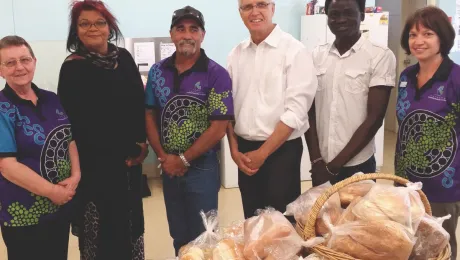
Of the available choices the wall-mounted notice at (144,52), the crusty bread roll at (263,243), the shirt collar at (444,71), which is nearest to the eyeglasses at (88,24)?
the crusty bread roll at (263,243)

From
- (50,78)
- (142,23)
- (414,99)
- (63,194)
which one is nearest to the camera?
(63,194)

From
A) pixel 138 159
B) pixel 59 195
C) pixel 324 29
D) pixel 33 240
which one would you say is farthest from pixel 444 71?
pixel 324 29

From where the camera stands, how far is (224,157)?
4086mm

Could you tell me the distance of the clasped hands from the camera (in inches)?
75.8

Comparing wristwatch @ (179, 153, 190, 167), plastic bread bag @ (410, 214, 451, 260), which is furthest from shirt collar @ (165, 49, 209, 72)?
plastic bread bag @ (410, 214, 451, 260)

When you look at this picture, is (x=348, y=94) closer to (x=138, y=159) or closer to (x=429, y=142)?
(x=429, y=142)

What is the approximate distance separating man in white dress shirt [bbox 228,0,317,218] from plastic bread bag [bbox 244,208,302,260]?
2.39ft

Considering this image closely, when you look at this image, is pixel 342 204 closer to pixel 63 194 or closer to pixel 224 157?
pixel 63 194

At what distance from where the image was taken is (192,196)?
2.03 meters

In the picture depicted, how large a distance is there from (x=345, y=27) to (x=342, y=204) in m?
0.96

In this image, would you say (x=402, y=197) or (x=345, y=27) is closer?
(x=402, y=197)

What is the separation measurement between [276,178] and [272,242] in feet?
2.70

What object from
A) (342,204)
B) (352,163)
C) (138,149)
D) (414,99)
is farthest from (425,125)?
(138,149)

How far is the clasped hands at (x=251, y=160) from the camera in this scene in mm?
1926
